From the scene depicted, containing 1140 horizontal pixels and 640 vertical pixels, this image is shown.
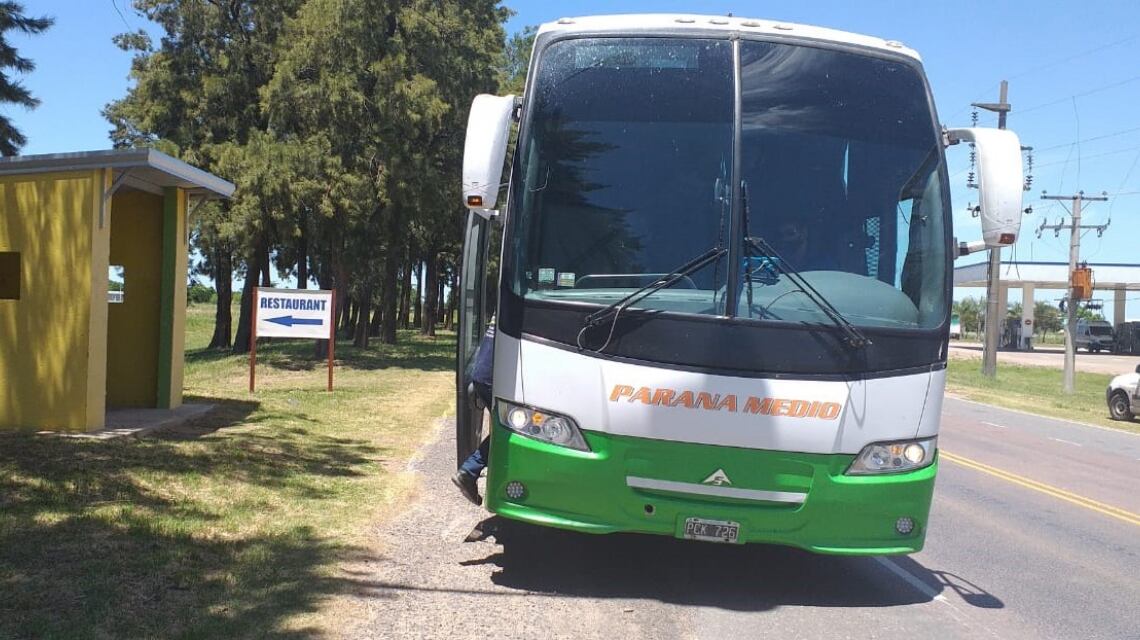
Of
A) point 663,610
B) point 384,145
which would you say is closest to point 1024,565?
point 663,610

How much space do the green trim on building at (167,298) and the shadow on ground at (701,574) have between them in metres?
7.08

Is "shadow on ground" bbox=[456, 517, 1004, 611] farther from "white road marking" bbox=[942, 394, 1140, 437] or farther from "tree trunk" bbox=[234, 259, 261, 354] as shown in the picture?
"tree trunk" bbox=[234, 259, 261, 354]

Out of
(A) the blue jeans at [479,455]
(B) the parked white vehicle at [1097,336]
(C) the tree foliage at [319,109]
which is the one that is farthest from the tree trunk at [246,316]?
(B) the parked white vehicle at [1097,336]

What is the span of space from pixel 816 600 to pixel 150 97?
2484 centimetres

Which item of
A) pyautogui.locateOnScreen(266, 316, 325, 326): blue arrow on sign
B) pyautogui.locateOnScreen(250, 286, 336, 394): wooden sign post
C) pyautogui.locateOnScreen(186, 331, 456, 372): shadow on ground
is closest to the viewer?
pyautogui.locateOnScreen(250, 286, 336, 394): wooden sign post

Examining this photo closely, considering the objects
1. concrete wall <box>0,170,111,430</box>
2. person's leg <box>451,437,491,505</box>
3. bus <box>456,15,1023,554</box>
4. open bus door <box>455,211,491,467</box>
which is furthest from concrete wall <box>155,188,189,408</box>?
bus <box>456,15,1023,554</box>

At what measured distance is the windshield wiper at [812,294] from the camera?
5227 millimetres

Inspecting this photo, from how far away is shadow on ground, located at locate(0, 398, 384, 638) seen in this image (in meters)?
4.94

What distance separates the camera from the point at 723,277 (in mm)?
5328

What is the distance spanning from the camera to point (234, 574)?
581 cm

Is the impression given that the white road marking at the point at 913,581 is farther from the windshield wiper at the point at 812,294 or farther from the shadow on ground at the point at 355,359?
the shadow on ground at the point at 355,359

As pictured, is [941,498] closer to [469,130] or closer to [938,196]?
[938,196]

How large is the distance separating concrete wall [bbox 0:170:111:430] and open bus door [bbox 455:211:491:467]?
5681 mm

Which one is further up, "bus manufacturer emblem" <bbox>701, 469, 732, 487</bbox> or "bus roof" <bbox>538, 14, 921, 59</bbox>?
"bus roof" <bbox>538, 14, 921, 59</bbox>
